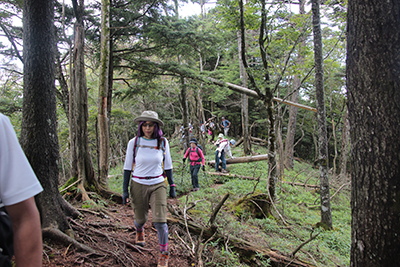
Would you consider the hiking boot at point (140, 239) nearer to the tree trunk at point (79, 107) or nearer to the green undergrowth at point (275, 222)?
the green undergrowth at point (275, 222)

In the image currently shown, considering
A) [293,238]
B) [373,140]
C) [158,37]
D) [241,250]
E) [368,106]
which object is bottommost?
[293,238]

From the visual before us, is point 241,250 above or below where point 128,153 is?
below

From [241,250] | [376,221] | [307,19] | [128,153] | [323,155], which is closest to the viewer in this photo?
[376,221]

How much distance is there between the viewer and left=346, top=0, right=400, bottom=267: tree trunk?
216cm

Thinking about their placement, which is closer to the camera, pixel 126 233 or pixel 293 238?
pixel 126 233

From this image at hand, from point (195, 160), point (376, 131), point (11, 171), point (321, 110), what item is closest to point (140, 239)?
point (11, 171)

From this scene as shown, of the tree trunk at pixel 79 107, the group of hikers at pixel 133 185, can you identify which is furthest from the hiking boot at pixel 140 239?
the tree trunk at pixel 79 107

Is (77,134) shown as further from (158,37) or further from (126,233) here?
(158,37)

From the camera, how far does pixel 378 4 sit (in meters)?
2.26

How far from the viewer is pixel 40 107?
337 centimetres

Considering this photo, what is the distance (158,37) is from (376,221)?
7.66m

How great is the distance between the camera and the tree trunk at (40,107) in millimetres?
3309

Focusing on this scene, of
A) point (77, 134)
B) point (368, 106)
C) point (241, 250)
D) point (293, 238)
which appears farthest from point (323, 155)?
point (77, 134)

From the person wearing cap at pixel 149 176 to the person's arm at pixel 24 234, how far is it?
2.45 metres
